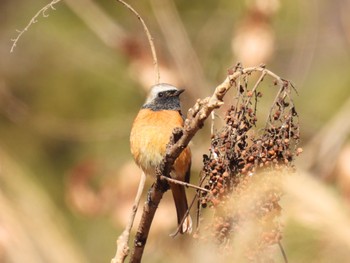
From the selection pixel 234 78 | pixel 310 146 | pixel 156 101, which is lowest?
pixel 310 146

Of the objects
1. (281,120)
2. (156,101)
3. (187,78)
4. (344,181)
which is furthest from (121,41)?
(281,120)

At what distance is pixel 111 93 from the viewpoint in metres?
8.43

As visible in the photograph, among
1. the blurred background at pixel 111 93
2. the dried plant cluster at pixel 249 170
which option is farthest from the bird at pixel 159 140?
the dried plant cluster at pixel 249 170

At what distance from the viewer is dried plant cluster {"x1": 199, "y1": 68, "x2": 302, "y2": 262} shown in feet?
7.44

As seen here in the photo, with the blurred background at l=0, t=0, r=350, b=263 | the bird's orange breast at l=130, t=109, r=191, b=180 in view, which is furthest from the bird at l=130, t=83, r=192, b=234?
the blurred background at l=0, t=0, r=350, b=263

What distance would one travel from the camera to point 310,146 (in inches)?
245

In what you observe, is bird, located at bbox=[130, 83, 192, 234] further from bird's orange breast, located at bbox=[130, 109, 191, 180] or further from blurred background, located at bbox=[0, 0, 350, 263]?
blurred background, located at bbox=[0, 0, 350, 263]

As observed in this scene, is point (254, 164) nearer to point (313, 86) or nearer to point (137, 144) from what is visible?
point (137, 144)

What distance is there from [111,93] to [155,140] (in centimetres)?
428

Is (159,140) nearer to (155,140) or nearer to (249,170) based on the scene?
(155,140)

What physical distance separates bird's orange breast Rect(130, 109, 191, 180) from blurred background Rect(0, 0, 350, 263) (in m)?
0.53

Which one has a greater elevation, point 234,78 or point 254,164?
point 234,78

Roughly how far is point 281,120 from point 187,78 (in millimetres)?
3527

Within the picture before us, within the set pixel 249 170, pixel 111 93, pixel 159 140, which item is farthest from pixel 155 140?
pixel 111 93
